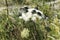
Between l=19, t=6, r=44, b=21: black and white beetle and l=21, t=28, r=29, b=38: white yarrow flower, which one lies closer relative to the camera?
l=21, t=28, r=29, b=38: white yarrow flower

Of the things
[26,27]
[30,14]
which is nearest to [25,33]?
[26,27]

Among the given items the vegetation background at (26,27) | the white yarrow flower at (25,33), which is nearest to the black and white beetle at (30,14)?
the vegetation background at (26,27)

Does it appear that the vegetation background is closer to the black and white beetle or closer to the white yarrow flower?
the white yarrow flower

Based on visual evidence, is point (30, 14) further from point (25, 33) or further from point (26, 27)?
point (25, 33)

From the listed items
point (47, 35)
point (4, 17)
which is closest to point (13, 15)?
point (4, 17)

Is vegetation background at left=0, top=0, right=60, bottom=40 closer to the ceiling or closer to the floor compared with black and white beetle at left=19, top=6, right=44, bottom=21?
closer to the floor

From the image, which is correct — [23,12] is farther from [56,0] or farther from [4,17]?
[56,0]

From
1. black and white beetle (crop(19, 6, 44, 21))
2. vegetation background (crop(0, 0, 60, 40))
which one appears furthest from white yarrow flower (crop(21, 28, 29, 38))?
black and white beetle (crop(19, 6, 44, 21))

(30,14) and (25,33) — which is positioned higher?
(30,14)

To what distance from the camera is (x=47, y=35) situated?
5.38m

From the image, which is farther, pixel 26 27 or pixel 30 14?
pixel 30 14

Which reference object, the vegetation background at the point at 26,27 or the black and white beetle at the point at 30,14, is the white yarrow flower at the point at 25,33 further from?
the black and white beetle at the point at 30,14

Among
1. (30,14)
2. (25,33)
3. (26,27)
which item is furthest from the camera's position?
(30,14)

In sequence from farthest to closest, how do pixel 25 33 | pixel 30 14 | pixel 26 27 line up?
1. pixel 30 14
2. pixel 26 27
3. pixel 25 33
